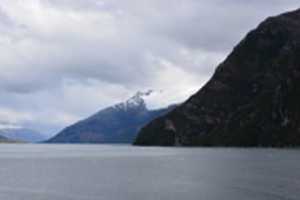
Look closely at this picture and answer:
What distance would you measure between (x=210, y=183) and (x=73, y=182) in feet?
102

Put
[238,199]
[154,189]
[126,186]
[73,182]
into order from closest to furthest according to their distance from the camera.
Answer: [238,199], [154,189], [126,186], [73,182]

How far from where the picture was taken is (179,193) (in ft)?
326

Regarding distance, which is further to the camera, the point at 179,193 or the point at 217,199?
the point at 179,193

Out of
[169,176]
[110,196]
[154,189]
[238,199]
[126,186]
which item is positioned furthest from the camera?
[169,176]

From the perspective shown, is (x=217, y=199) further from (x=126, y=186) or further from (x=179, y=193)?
(x=126, y=186)

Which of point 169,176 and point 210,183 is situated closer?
point 210,183

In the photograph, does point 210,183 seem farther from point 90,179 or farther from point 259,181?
point 90,179

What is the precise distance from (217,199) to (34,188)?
132 feet

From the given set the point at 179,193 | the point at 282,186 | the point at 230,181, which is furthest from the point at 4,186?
the point at 282,186

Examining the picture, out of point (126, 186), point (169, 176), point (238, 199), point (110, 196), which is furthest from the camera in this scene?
point (169, 176)

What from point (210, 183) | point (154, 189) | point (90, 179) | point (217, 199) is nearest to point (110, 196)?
point (154, 189)

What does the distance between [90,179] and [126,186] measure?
21.1 metres

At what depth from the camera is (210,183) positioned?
11800 centimetres

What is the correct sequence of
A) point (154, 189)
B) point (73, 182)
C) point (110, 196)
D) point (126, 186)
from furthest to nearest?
point (73, 182)
point (126, 186)
point (154, 189)
point (110, 196)
